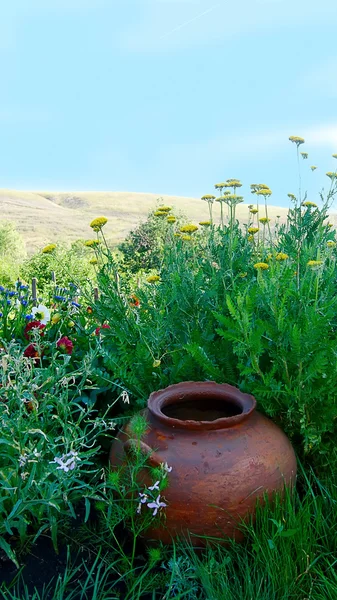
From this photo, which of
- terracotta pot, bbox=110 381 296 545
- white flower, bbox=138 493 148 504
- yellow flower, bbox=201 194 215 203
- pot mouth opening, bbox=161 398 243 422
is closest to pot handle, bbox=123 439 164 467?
terracotta pot, bbox=110 381 296 545

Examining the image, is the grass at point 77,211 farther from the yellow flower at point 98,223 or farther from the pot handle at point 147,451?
the pot handle at point 147,451

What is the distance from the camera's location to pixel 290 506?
2031 mm

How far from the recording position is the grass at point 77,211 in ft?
198

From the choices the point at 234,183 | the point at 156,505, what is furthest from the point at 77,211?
the point at 156,505

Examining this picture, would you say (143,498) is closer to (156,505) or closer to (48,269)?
(156,505)

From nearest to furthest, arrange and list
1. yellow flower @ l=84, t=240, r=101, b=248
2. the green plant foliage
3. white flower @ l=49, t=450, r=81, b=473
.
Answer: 1. white flower @ l=49, t=450, r=81, b=473
2. yellow flower @ l=84, t=240, r=101, b=248
3. the green plant foliage

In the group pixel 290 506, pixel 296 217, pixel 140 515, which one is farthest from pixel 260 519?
pixel 296 217

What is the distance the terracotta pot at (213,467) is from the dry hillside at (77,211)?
48.3 metres

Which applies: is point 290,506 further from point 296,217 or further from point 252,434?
point 296,217

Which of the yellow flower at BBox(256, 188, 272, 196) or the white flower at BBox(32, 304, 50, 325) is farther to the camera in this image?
the white flower at BBox(32, 304, 50, 325)

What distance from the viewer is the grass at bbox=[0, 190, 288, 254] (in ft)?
198

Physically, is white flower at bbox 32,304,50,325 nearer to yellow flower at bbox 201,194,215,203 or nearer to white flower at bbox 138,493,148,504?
yellow flower at bbox 201,194,215,203

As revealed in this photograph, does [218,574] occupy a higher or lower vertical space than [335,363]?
lower

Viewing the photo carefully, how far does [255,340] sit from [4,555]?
4.00ft
